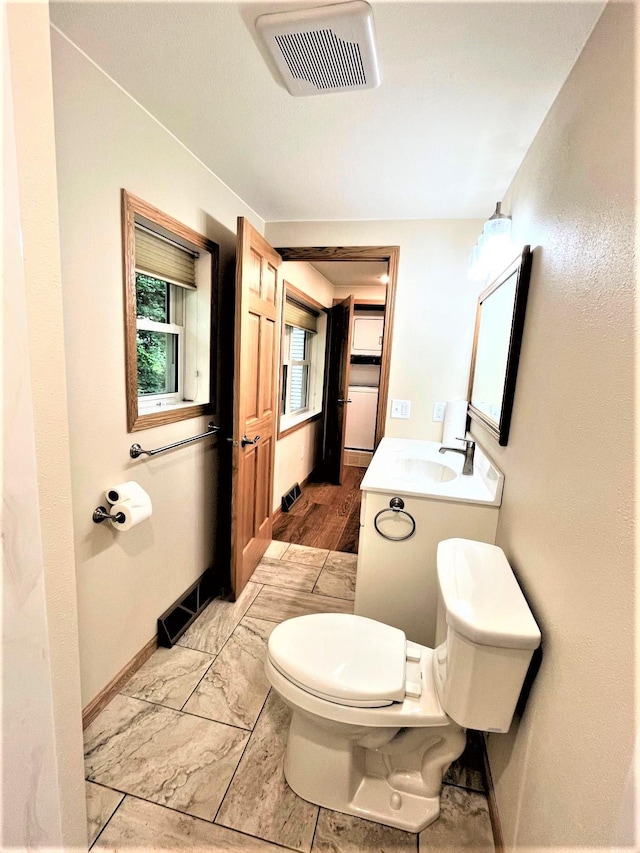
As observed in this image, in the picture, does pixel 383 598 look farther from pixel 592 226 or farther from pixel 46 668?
pixel 592 226

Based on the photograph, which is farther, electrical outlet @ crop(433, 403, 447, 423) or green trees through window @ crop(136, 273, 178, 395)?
electrical outlet @ crop(433, 403, 447, 423)

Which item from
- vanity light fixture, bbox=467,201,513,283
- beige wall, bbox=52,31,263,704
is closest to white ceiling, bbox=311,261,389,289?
vanity light fixture, bbox=467,201,513,283

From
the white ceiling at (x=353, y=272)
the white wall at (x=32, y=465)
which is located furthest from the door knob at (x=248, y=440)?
the white ceiling at (x=353, y=272)

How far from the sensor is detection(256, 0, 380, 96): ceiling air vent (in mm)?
999

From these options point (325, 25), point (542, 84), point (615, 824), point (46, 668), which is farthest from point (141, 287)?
point (615, 824)

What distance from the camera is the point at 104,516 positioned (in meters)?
1.40

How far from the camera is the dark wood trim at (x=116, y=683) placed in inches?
56.6

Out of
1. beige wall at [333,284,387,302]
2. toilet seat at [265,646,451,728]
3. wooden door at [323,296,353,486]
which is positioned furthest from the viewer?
beige wall at [333,284,387,302]

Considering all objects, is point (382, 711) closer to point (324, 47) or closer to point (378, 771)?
point (378, 771)

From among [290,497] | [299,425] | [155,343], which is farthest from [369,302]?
[155,343]

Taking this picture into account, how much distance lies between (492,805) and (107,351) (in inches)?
76.8

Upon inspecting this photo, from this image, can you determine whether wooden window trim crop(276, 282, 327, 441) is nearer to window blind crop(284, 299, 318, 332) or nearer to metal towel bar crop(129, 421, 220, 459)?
window blind crop(284, 299, 318, 332)

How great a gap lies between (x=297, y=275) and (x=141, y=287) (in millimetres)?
1795

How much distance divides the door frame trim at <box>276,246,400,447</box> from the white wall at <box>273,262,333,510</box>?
0.38m
